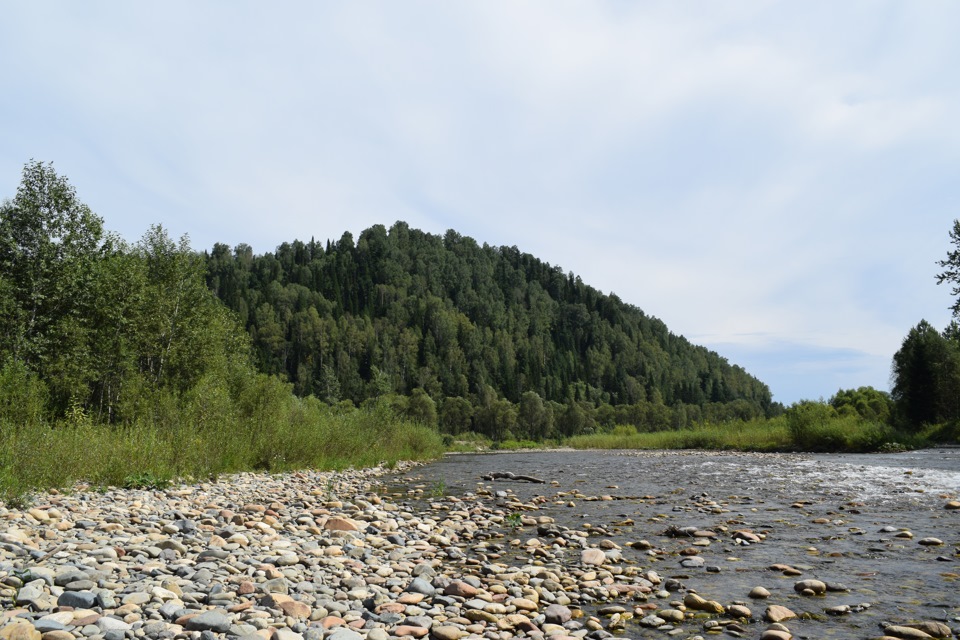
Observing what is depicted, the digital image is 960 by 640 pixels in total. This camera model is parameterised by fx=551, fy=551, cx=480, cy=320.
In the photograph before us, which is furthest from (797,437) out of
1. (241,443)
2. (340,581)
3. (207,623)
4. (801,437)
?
(207,623)

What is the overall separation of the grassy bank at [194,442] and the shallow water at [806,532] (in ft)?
16.7

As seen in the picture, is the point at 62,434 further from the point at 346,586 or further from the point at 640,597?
the point at 640,597

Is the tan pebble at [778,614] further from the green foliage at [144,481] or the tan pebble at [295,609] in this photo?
the green foliage at [144,481]

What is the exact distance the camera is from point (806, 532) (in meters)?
10.2

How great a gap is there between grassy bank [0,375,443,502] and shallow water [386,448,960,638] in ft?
16.7

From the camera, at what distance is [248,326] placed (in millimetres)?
143125

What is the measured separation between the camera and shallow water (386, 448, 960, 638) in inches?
246

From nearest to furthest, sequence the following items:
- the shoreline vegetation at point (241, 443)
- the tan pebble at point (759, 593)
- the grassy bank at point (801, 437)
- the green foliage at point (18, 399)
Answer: the tan pebble at point (759, 593) → the shoreline vegetation at point (241, 443) → the green foliage at point (18, 399) → the grassy bank at point (801, 437)

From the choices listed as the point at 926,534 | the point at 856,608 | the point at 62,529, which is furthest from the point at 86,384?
the point at 926,534

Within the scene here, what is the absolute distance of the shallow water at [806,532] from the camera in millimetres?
6258

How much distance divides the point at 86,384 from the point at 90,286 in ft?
14.0

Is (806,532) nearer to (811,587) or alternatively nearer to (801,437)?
(811,587)

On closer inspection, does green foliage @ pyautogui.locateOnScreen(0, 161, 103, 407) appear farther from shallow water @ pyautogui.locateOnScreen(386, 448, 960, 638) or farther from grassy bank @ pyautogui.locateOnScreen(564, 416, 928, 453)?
grassy bank @ pyautogui.locateOnScreen(564, 416, 928, 453)

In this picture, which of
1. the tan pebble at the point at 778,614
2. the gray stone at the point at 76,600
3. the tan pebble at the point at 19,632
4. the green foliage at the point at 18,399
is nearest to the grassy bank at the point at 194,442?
the green foliage at the point at 18,399
